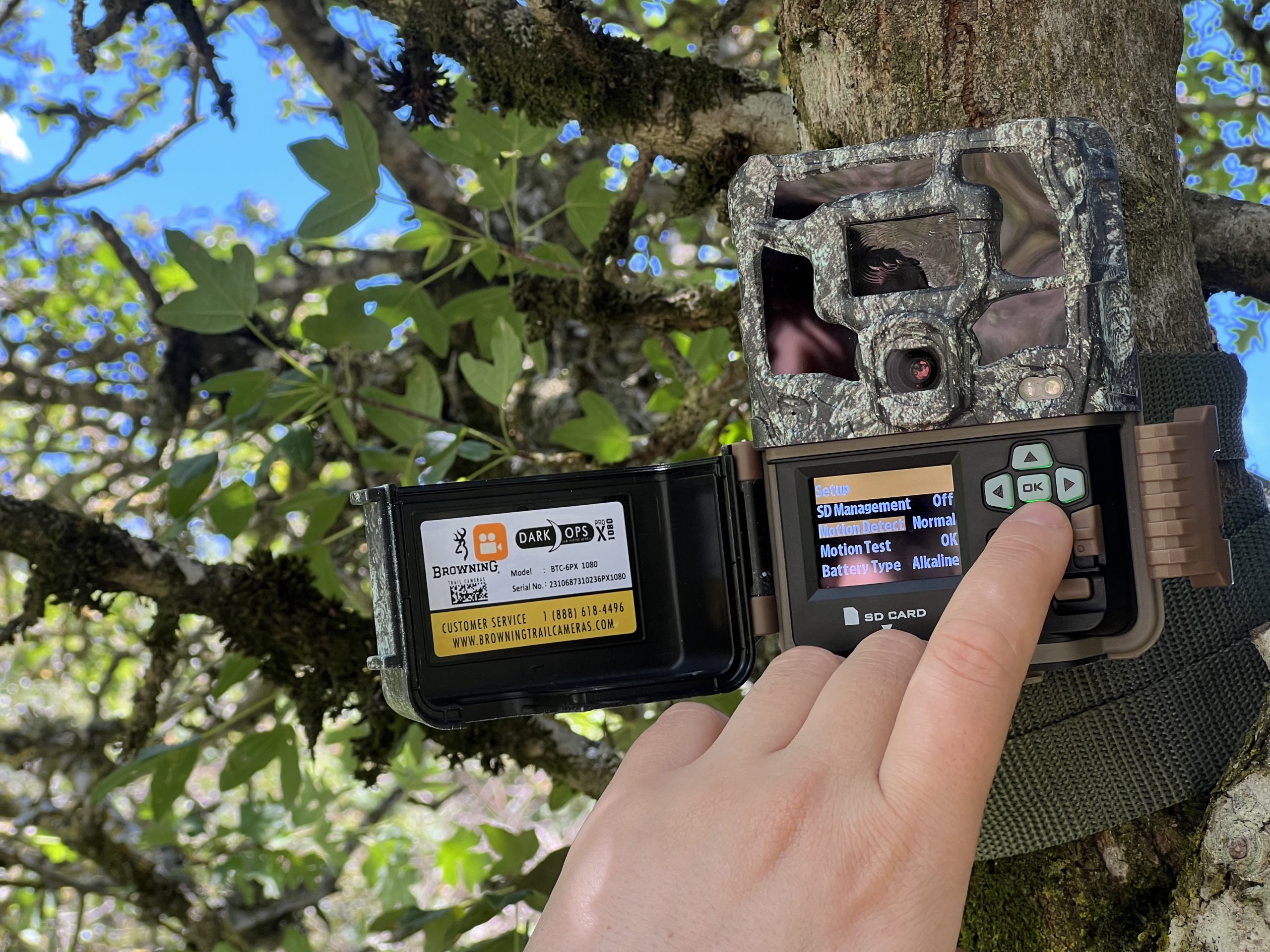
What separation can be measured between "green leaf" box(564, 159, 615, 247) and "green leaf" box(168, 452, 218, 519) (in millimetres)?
657

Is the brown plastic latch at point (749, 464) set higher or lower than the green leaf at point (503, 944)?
higher

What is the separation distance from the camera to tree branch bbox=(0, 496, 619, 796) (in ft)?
4.73

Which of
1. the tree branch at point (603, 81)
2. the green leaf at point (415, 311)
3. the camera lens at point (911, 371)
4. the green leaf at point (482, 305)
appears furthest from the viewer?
the green leaf at point (482, 305)

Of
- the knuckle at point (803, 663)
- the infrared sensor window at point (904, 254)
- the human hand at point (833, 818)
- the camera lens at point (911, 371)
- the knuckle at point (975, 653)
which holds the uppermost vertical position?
the infrared sensor window at point (904, 254)

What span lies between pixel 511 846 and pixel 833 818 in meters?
1.03

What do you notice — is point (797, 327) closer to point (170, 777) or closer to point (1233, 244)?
point (1233, 244)

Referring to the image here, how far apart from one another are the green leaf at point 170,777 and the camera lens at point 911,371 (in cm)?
120

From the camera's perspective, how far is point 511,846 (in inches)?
61.5

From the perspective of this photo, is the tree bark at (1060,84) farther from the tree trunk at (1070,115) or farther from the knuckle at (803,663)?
the knuckle at (803,663)

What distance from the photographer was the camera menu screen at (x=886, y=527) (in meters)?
0.85

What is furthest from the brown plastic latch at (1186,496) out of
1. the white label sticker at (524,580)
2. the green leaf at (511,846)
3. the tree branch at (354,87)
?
the tree branch at (354,87)

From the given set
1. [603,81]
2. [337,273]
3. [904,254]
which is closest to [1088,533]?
[904,254]

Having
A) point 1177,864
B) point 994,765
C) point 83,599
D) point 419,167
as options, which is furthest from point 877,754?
point 419,167

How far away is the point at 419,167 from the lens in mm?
2168
